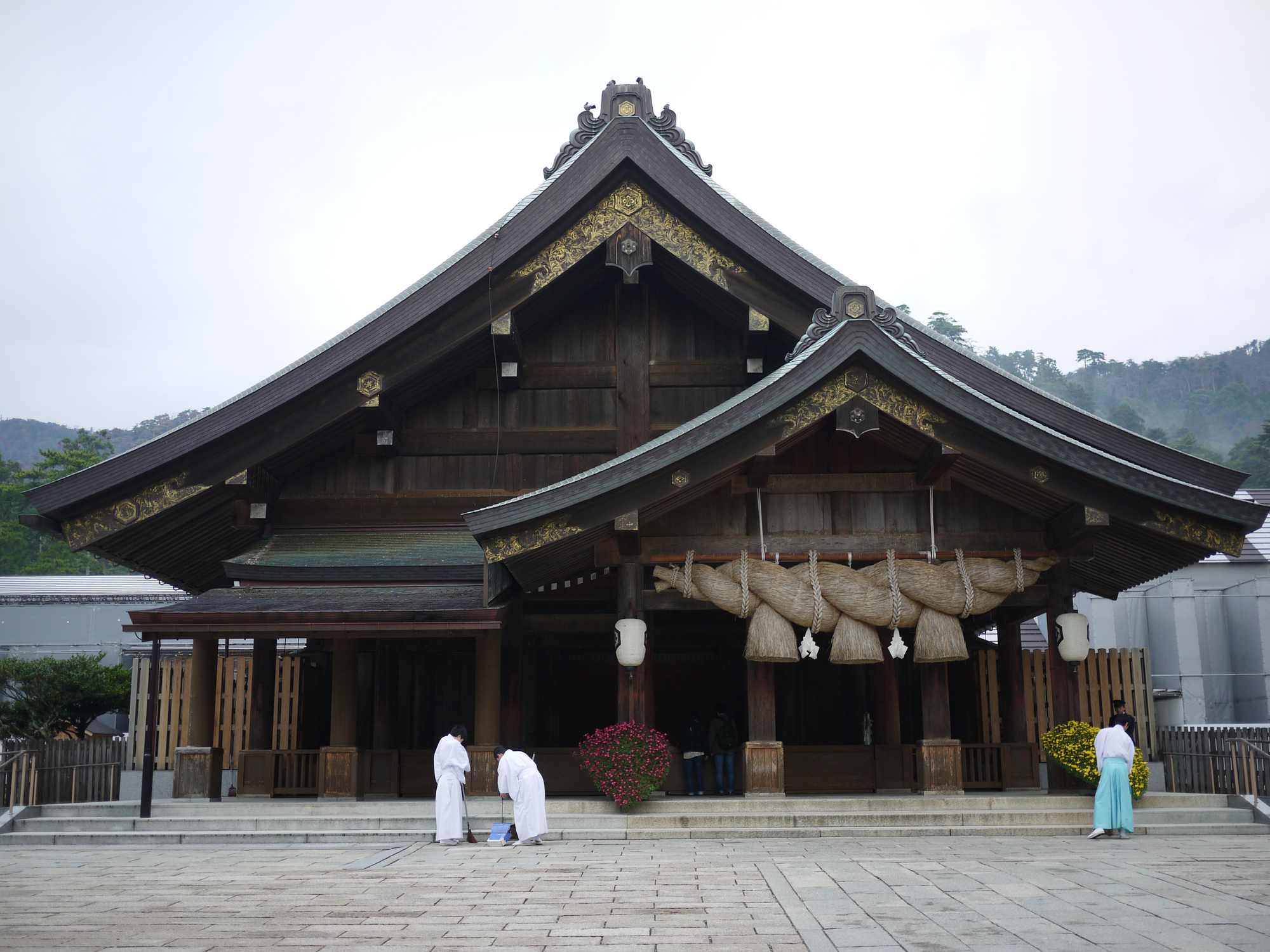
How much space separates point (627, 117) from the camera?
1385 centimetres

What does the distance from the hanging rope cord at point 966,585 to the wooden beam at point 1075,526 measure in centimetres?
110

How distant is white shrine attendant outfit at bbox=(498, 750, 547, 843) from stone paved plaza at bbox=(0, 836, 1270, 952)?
39cm

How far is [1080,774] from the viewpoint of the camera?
11719 millimetres

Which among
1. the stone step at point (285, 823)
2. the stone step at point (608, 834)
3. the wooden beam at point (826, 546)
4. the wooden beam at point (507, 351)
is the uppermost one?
the wooden beam at point (507, 351)

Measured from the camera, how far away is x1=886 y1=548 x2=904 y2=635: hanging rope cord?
1205 centimetres

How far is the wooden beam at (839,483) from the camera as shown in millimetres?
12562

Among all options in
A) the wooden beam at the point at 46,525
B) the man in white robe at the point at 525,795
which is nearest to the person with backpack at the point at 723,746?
the man in white robe at the point at 525,795

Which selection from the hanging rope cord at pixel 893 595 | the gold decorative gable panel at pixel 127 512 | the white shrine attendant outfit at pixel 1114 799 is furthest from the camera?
the gold decorative gable panel at pixel 127 512

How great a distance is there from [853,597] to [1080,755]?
117 inches

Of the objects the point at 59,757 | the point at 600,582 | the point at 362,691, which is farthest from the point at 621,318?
the point at 59,757

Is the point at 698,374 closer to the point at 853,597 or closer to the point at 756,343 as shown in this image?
the point at 756,343

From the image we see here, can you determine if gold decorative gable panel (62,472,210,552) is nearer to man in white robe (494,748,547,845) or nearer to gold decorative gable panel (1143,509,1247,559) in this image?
man in white robe (494,748,547,845)

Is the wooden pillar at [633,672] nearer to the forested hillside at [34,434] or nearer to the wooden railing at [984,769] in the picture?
the wooden railing at [984,769]

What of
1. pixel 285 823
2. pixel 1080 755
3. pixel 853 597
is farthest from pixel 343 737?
pixel 1080 755
